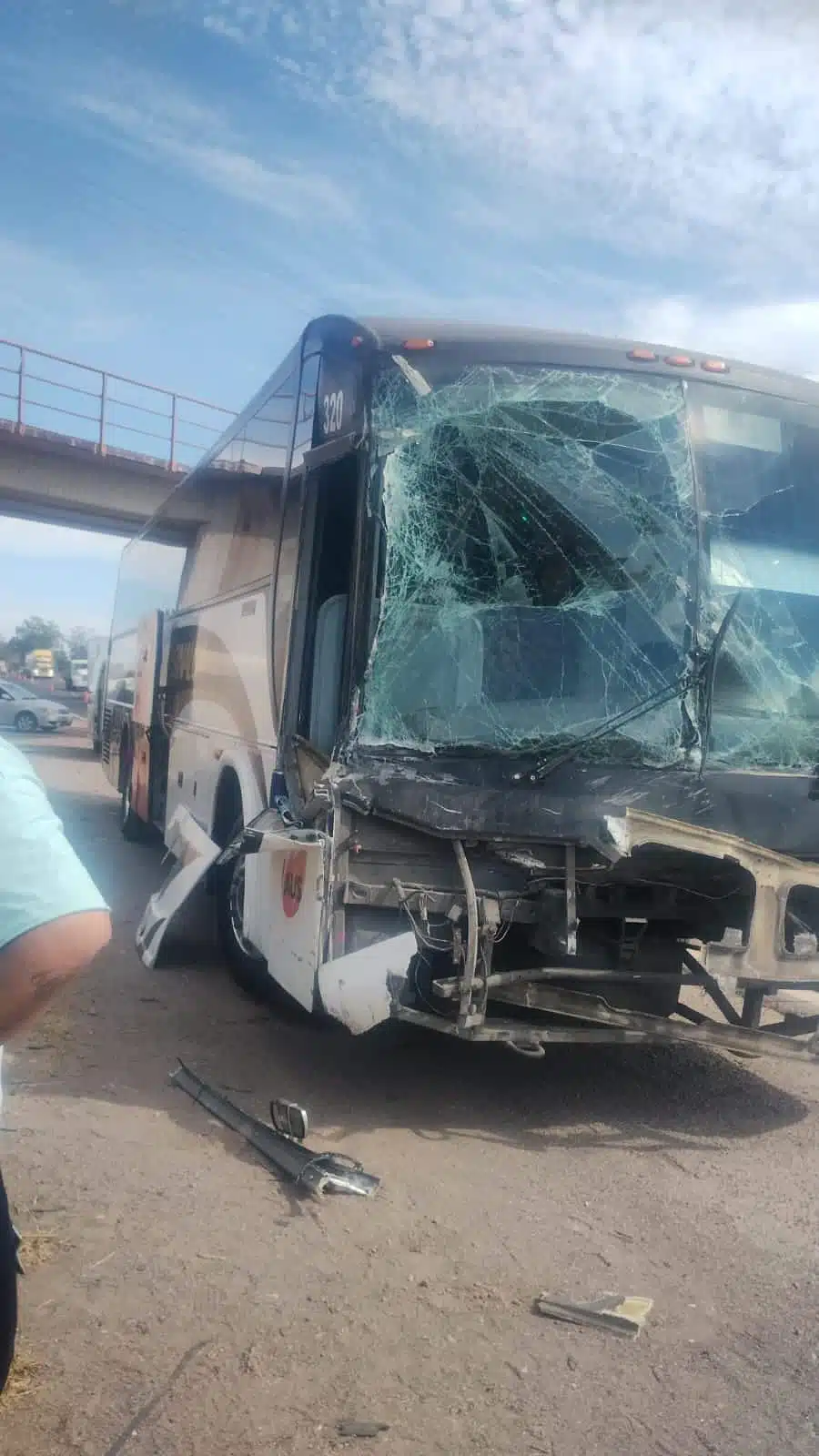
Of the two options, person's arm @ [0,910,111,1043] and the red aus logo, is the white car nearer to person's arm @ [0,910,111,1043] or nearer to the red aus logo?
the red aus logo

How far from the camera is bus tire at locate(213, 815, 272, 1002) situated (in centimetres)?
660

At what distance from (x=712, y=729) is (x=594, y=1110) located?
191 centimetres

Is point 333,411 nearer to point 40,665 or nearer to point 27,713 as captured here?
point 27,713

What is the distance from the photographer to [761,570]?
18.1 ft

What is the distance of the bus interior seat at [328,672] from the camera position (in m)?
5.39

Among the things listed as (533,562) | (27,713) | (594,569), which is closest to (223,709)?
(533,562)

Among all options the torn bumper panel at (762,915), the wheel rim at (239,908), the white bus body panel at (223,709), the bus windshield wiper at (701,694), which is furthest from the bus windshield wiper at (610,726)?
the wheel rim at (239,908)

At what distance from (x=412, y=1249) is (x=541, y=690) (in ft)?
8.23

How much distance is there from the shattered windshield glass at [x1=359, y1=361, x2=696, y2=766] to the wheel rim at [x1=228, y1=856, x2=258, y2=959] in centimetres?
181

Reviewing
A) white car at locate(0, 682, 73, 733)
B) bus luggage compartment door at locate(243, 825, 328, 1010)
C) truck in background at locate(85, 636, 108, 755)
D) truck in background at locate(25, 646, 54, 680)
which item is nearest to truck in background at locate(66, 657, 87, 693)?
truck in background at locate(25, 646, 54, 680)

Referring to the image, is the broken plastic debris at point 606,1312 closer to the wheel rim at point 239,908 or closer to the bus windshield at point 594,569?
the bus windshield at point 594,569

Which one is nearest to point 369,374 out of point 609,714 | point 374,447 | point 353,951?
point 374,447


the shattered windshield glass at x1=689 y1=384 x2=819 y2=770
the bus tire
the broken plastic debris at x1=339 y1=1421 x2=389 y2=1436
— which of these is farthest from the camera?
the bus tire

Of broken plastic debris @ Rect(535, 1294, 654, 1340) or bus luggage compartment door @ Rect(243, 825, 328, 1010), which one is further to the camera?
bus luggage compartment door @ Rect(243, 825, 328, 1010)
